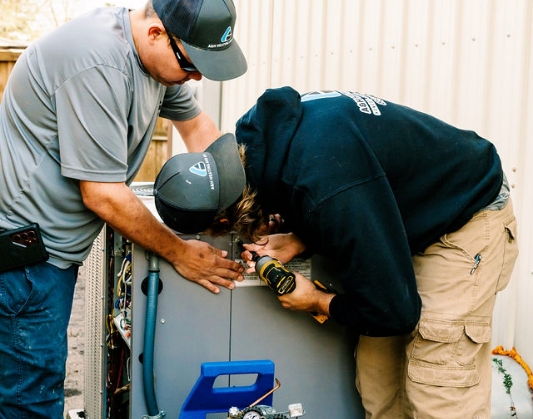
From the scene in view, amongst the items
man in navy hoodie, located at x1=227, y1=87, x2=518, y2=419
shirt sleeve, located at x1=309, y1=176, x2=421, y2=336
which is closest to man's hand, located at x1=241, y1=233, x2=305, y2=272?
man in navy hoodie, located at x1=227, y1=87, x2=518, y2=419

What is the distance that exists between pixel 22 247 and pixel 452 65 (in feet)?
6.93

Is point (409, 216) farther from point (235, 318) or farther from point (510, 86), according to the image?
point (510, 86)

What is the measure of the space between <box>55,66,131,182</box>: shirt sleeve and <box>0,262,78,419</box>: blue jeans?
41 cm

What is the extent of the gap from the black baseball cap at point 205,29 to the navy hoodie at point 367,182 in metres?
0.19

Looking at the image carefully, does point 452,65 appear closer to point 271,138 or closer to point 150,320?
point 271,138

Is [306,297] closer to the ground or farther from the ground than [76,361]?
farther from the ground

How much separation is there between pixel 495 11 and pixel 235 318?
5.81ft

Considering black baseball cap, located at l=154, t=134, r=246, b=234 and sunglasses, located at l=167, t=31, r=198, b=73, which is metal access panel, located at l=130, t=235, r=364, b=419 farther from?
sunglasses, located at l=167, t=31, r=198, b=73

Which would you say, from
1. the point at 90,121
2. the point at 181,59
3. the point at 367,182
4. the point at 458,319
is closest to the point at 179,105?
the point at 181,59

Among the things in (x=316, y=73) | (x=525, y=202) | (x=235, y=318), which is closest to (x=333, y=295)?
(x=235, y=318)

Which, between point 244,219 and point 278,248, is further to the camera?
point 278,248

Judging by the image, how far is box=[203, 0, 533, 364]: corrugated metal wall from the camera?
9.70 ft

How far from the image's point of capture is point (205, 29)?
2.22 meters

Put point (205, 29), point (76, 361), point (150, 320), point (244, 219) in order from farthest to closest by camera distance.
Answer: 1. point (76, 361)
2. point (150, 320)
3. point (244, 219)
4. point (205, 29)
